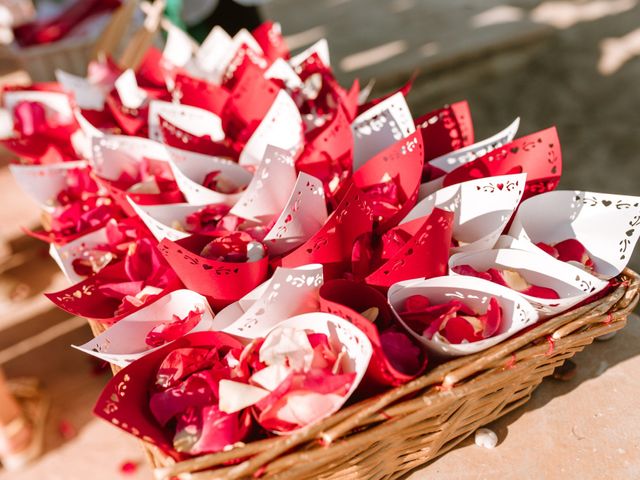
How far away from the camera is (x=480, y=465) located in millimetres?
833

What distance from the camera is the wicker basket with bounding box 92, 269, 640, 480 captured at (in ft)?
1.99

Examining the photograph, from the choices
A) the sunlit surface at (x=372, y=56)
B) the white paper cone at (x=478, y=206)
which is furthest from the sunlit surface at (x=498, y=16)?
the white paper cone at (x=478, y=206)

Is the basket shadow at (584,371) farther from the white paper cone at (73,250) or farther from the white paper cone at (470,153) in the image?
the white paper cone at (73,250)

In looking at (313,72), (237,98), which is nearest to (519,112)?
(313,72)

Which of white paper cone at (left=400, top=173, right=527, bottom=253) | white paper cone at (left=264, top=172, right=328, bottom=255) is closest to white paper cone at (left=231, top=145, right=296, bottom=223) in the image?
white paper cone at (left=264, top=172, right=328, bottom=255)

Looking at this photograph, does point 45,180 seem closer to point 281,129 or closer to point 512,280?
point 281,129

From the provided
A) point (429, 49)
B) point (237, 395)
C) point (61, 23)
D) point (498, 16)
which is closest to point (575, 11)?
point (498, 16)

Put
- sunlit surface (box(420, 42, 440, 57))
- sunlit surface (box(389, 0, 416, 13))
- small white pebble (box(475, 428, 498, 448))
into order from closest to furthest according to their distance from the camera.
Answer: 1. small white pebble (box(475, 428, 498, 448))
2. sunlit surface (box(420, 42, 440, 57))
3. sunlit surface (box(389, 0, 416, 13))

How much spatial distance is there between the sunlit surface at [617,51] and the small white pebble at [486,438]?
236cm

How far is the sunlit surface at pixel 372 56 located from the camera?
2695 millimetres

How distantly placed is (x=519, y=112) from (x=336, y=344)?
2202 mm

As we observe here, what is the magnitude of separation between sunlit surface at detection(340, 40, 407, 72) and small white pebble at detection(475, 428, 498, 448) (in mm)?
2091

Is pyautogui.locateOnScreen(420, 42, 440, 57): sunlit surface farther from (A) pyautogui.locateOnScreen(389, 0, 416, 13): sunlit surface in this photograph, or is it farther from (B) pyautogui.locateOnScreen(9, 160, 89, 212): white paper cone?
(B) pyautogui.locateOnScreen(9, 160, 89, 212): white paper cone

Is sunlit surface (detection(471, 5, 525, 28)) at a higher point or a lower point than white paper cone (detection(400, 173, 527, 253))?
lower
